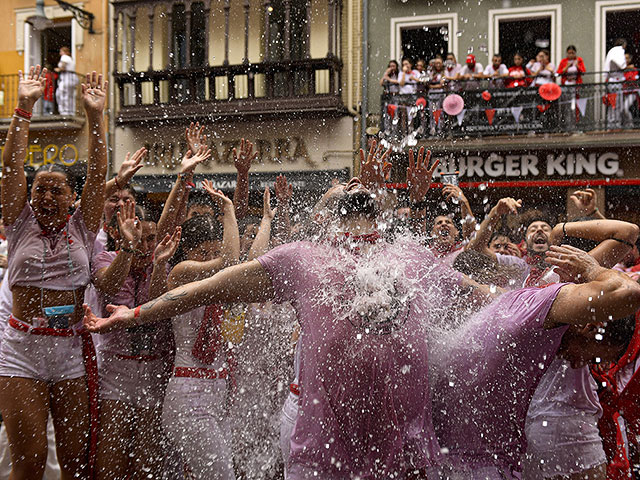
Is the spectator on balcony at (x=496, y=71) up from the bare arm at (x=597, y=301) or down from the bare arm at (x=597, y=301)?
up

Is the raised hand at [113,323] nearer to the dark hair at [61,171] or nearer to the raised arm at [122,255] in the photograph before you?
the raised arm at [122,255]

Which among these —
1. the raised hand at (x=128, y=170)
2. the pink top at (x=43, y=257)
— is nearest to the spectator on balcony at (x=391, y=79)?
the raised hand at (x=128, y=170)

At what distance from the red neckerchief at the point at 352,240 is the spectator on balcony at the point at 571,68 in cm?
1224

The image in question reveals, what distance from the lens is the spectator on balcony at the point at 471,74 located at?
13.7m

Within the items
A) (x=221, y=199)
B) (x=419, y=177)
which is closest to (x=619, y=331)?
(x=419, y=177)

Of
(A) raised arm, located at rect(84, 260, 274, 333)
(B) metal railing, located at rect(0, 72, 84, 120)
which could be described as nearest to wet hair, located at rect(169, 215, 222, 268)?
(A) raised arm, located at rect(84, 260, 274, 333)

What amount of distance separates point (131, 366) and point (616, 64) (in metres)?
12.7

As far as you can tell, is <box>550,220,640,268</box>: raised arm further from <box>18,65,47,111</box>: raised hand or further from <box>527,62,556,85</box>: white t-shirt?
<box>527,62,556,85</box>: white t-shirt

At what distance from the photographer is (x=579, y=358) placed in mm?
2914

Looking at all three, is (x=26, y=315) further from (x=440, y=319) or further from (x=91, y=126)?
(x=440, y=319)

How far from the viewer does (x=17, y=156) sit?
3.45 metres

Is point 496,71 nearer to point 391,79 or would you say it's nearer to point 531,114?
point 531,114

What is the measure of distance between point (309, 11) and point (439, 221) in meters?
10.4

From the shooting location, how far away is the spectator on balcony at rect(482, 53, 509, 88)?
13.7 metres
